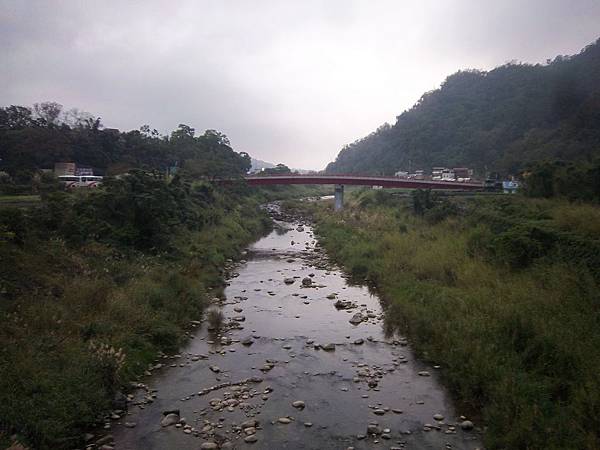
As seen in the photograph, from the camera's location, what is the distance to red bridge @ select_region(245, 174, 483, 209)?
46750 millimetres

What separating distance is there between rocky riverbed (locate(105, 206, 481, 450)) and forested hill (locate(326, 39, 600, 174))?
107 ft

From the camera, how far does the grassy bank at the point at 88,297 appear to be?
27.6 ft

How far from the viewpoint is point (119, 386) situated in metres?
10.1

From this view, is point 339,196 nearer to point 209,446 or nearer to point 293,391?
point 293,391

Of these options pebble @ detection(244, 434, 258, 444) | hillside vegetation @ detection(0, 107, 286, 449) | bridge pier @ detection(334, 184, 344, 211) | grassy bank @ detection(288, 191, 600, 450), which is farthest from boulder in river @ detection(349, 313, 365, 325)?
bridge pier @ detection(334, 184, 344, 211)

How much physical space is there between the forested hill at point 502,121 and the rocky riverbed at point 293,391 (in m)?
32.6

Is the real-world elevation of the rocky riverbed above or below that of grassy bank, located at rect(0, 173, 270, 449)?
below

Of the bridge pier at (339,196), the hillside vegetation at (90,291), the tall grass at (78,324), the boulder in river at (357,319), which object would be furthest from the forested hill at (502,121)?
the tall grass at (78,324)

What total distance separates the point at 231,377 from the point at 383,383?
3.92 m

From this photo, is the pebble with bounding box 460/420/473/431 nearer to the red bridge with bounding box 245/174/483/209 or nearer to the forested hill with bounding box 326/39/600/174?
the forested hill with bounding box 326/39/600/174

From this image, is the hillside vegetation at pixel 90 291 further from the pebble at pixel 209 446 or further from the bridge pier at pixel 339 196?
the bridge pier at pixel 339 196

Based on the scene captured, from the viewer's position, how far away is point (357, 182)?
2064 inches

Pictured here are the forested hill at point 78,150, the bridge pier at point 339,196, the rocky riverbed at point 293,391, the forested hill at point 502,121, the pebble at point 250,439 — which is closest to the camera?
the pebble at point 250,439

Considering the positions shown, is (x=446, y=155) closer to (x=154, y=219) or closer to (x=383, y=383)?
(x=154, y=219)
